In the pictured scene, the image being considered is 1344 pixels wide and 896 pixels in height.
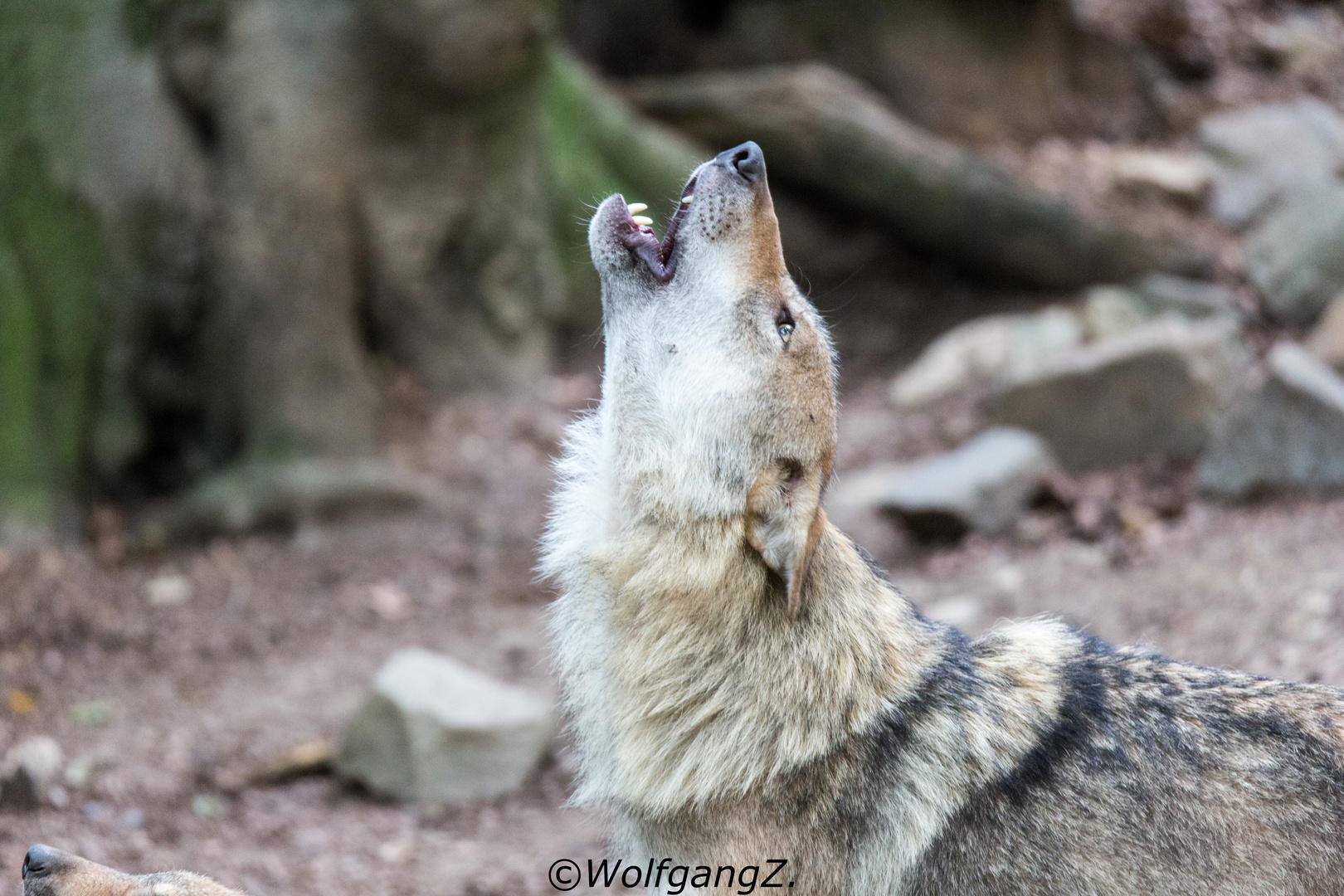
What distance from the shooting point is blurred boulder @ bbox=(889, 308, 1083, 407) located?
10.5m

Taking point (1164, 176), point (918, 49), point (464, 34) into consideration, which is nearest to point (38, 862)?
point (464, 34)

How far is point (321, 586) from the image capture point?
7695mm

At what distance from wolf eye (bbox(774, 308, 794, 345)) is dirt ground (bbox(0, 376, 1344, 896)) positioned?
1.49m

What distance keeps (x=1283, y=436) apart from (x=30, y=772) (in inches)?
269

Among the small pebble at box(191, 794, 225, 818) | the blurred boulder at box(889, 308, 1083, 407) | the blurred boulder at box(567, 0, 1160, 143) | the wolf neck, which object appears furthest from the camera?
the blurred boulder at box(567, 0, 1160, 143)

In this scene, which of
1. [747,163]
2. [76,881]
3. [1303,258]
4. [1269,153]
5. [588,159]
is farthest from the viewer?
[1269,153]

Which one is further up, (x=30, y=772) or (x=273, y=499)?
(x=30, y=772)

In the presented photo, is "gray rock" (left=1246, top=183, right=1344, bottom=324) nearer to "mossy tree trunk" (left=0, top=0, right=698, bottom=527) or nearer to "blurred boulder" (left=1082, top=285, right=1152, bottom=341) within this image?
"blurred boulder" (left=1082, top=285, right=1152, bottom=341)

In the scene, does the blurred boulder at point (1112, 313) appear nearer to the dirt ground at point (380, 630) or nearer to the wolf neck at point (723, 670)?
the dirt ground at point (380, 630)

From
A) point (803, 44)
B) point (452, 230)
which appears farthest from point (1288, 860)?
point (803, 44)

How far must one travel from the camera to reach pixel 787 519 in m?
3.27

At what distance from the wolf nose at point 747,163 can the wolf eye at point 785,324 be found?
427 millimetres

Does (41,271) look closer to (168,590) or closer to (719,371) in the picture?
(168,590)

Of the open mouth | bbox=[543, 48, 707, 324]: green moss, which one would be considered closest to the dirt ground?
the open mouth
